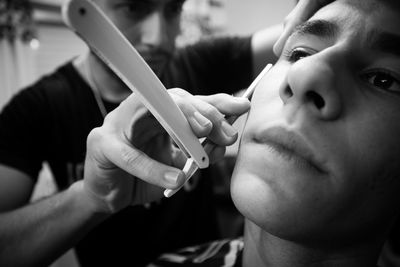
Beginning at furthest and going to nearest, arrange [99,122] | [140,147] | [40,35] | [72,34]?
[40,35] < [72,34] < [99,122] < [140,147]

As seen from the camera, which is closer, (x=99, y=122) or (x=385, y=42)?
(x=385, y=42)

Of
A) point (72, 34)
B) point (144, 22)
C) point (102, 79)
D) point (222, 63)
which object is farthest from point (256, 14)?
point (72, 34)

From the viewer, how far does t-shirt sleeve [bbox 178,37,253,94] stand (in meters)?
1.09

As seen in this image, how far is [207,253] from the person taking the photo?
875mm

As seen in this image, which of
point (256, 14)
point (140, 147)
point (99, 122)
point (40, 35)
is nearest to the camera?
point (140, 147)

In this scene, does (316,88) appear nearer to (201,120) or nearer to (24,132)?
(201,120)

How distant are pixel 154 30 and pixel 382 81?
21.5 inches

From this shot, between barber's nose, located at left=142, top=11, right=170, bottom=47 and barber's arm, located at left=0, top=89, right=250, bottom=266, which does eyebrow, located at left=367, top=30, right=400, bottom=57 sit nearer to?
barber's arm, located at left=0, top=89, right=250, bottom=266

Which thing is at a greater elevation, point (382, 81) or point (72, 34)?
point (382, 81)

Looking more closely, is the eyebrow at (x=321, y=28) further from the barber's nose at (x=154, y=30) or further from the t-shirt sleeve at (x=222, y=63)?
the t-shirt sleeve at (x=222, y=63)

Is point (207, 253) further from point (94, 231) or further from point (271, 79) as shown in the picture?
point (271, 79)

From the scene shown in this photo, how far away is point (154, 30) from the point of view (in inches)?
31.2

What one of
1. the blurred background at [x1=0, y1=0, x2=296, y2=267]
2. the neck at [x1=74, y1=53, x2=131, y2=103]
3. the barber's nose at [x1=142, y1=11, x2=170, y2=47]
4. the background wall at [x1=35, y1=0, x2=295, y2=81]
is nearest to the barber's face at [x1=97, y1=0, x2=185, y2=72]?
the barber's nose at [x1=142, y1=11, x2=170, y2=47]

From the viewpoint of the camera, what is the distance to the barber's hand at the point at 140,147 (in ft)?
1.53
